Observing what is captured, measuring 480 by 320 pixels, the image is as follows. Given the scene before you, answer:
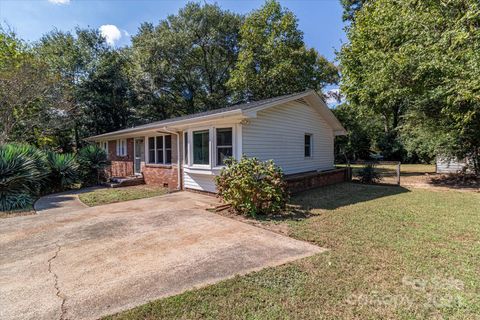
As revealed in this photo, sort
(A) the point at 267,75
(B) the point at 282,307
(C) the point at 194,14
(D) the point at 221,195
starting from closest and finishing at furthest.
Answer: (B) the point at 282,307, (D) the point at 221,195, (A) the point at 267,75, (C) the point at 194,14

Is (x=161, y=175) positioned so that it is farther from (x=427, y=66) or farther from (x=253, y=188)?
(x=427, y=66)

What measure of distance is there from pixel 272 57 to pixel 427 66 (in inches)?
515

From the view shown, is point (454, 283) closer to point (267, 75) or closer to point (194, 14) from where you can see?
point (267, 75)

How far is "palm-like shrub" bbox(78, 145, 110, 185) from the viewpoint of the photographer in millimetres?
12955

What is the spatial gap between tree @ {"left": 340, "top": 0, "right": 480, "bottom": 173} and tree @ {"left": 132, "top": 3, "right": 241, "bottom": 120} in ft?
46.1

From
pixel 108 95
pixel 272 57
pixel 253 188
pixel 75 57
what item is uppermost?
pixel 75 57

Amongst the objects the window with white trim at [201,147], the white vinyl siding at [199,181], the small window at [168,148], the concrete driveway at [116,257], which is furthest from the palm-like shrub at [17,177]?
the window with white trim at [201,147]

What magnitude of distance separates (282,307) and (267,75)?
2002 cm

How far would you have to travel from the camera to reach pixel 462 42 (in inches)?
358

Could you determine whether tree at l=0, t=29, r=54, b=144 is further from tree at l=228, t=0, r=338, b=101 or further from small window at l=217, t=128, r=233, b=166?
tree at l=228, t=0, r=338, b=101

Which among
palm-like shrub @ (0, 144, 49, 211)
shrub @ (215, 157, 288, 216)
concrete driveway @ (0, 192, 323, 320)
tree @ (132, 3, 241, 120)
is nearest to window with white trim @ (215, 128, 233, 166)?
shrub @ (215, 157, 288, 216)

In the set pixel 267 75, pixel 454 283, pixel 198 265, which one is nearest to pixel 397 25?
pixel 267 75

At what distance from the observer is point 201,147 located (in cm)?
903

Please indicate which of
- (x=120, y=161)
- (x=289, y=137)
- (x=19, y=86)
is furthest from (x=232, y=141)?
(x=19, y=86)
